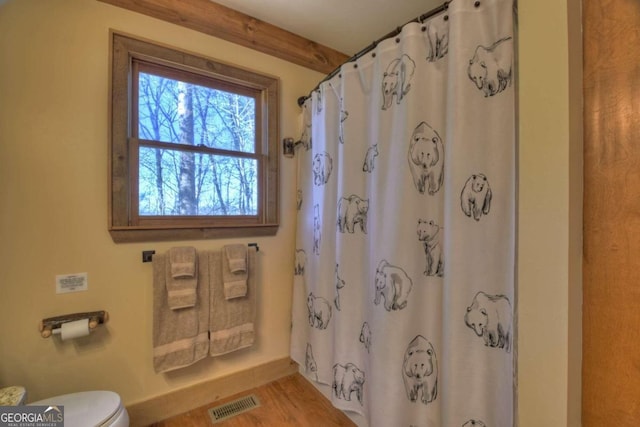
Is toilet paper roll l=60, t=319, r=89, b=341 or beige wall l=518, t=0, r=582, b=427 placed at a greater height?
beige wall l=518, t=0, r=582, b=427

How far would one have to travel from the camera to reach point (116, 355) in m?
1.42

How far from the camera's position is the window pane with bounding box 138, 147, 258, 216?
149 cm

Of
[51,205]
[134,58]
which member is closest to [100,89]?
[134,58]

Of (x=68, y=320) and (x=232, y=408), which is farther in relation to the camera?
(x=232, y=408)

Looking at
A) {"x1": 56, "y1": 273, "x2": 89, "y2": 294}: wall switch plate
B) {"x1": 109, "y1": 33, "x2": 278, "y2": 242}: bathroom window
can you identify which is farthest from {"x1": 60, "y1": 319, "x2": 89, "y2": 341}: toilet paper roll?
{"x1": 109, "y1": 33, "x2": 278, "y2": 242}: bathroom window

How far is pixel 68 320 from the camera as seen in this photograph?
4.17ft

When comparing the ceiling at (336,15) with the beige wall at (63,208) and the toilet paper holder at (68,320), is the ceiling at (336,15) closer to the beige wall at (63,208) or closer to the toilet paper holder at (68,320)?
the beige wall at (63,208)

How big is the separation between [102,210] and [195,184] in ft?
1.55

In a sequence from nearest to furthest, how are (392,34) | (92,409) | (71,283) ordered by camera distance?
(92,409)
(392,34)
(71,283)

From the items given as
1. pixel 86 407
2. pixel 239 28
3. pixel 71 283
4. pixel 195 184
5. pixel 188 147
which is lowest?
pixel 86 407

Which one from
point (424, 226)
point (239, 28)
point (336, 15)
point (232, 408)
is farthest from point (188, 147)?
point (232, 408)

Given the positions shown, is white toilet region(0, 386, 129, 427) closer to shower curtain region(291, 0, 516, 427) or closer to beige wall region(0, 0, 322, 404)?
beige wall region(0, 0, 322, 404)

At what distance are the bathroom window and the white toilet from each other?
716 millimetres

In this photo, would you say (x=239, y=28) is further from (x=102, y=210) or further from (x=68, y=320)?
(x=68, y=320)
